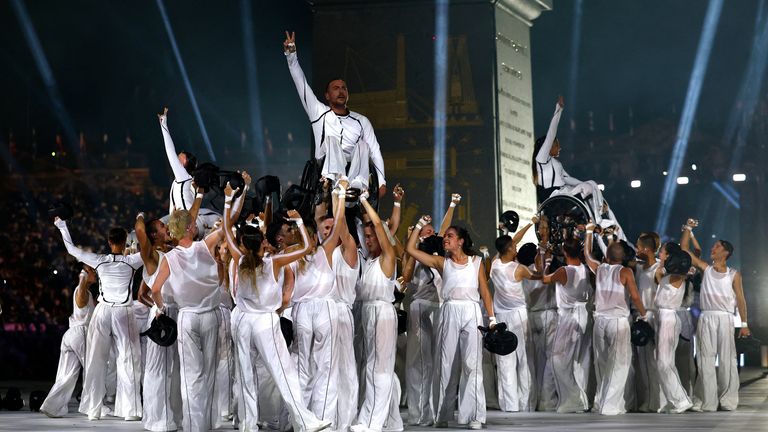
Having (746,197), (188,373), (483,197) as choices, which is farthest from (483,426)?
(746,197)

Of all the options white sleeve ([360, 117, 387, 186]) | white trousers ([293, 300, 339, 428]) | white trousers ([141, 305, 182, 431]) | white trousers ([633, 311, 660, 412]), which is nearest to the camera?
white trousers ([293, 300, 339, 428])

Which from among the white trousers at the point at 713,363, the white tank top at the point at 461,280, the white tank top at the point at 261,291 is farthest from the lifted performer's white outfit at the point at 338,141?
the white trousers at the point at 713,363

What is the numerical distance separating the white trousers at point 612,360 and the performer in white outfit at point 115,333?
5.12 m

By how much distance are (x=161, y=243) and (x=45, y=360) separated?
36.0ft

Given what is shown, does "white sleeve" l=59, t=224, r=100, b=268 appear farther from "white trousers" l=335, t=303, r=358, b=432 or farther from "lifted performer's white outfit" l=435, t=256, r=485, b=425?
"lifted performer's white outfit" l=435, t=256, r=485, b=425

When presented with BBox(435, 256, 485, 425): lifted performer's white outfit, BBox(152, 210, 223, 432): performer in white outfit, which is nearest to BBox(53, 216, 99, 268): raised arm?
BBox(152, 210, 223, 432): performer in white outfit

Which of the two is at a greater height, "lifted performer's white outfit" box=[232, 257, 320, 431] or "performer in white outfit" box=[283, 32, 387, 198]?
"performer in white outfit" box=[283, 32, 387, 198]

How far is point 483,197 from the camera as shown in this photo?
2127 centimetres

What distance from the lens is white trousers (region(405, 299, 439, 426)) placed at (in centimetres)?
1350

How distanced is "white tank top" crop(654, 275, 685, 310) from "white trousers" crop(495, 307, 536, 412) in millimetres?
1633

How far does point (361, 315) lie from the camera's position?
12352 mm

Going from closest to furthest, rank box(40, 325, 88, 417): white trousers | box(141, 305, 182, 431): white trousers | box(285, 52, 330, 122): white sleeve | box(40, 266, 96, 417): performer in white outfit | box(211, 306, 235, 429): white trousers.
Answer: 1. box(141, 305, 182, 431): white trousers
2. box(285, 52, 330, 122): white sleeve
3. box(211, 306, 235, 429): white trousers
4. box(40, 325, 88, 417): white trousers
5. box(40, 266, 96, 417): performer in white outfit

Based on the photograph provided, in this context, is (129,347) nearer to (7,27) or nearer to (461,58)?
(461,58)

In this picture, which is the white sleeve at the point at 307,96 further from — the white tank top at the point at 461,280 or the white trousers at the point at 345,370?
the white trousers at the point at 345,370
